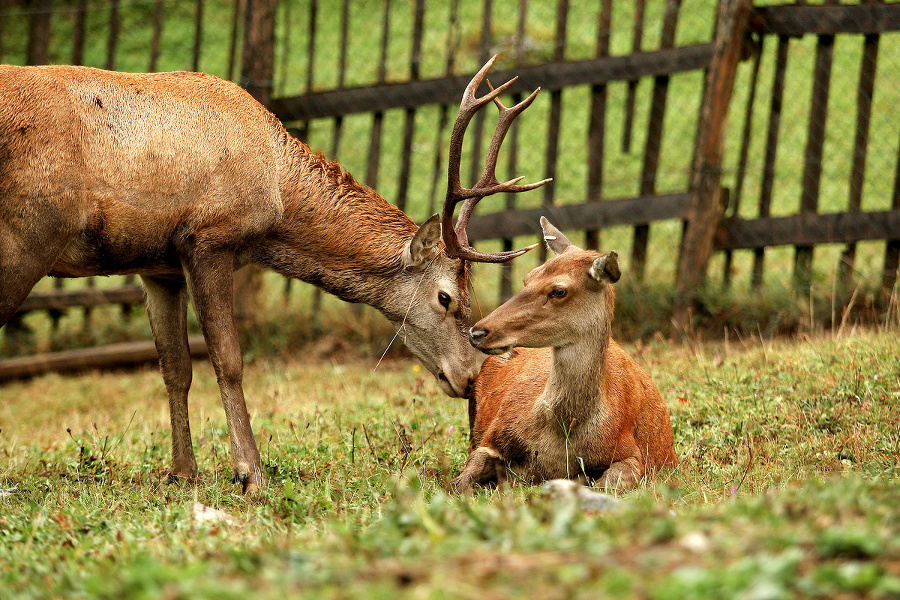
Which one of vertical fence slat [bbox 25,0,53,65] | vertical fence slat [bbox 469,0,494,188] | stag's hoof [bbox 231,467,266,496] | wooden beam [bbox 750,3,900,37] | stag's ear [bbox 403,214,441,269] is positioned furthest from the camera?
vertical fence slat [bbox 25,0,53,65]

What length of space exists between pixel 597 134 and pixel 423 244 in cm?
332

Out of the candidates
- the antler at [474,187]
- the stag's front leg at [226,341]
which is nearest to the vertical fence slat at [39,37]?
the stag's front leg at [226,341]

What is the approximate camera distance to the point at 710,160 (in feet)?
27.7

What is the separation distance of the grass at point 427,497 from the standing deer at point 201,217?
62 cm

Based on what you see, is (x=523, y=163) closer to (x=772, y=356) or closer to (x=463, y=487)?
(x=772, y=356)

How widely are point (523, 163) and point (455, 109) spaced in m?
3.59

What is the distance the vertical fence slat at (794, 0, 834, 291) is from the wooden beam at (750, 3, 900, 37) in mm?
145

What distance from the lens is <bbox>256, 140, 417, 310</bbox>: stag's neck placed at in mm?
5934

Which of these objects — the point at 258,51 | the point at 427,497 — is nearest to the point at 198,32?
the point at 258,51

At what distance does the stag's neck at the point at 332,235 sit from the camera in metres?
5.93

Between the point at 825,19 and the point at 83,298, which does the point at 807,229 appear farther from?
the point at 83,298

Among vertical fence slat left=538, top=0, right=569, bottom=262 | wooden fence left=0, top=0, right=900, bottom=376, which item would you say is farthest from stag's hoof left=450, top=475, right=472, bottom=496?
vertical fence slat left=538, top=0, right=569, bottom=262

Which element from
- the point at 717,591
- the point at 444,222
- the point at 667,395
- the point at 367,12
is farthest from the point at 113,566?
the point at 367,12

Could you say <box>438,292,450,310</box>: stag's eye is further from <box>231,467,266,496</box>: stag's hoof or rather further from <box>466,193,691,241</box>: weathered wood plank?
<box>466,193,691,241</box>: weathered wood plank
